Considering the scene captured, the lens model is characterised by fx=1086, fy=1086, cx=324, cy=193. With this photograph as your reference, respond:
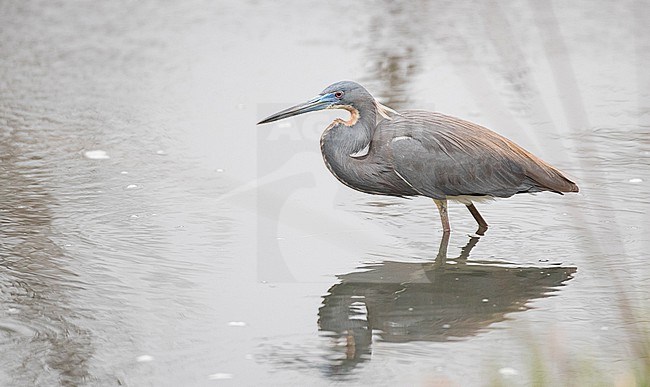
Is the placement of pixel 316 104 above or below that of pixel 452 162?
above

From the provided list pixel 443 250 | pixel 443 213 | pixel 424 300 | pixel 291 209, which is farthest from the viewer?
pixel 291 209

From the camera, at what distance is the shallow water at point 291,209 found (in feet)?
16.0

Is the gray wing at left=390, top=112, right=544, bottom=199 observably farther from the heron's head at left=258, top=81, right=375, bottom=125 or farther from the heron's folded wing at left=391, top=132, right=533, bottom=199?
the heron's head at left=258, top=81, right=375, bottom=125

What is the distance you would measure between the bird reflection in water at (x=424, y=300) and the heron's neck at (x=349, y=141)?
0.63 meters

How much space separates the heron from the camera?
6.21 m

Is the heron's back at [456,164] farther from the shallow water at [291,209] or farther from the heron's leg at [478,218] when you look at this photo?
the shallow water at [291,209]

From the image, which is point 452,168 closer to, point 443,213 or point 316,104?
point 443,213

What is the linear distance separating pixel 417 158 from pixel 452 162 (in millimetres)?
214

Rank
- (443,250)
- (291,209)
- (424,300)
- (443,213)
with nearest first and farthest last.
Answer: (424,300), (443,250), (443,213), (291,209)

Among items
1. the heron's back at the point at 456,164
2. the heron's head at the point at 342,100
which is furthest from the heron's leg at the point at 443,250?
the heron's head at the point at 342,100

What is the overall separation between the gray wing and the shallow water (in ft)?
1.03

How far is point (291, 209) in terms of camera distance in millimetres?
6852

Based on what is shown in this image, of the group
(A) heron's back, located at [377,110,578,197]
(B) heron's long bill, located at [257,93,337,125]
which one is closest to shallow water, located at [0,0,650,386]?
(A) heron's back, located at [377,110,578,197]

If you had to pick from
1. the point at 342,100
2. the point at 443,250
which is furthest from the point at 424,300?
the point at 342,100
